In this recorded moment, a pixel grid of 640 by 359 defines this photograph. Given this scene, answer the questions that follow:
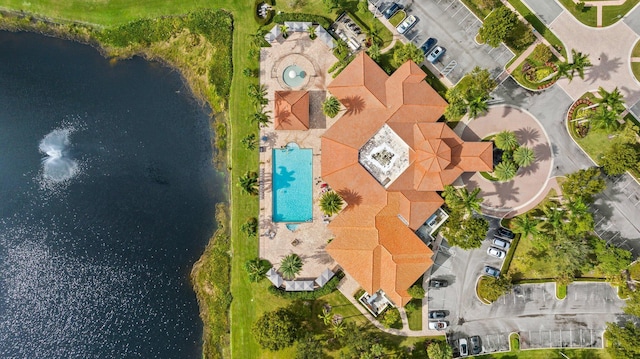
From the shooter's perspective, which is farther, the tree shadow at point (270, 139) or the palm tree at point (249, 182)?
the tree shadow at point (270, 139)

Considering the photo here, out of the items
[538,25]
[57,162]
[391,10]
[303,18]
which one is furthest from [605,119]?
[57,162]

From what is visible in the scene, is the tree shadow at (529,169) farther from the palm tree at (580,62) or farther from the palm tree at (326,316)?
the palm tree at (326,316)

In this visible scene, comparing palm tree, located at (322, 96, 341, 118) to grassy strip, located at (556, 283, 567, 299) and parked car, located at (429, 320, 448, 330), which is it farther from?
grassy strip, located at (556, 283, 567, 299)

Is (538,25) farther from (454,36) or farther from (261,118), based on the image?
(261,118)

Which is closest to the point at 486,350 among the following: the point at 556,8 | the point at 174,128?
the point at 556,8

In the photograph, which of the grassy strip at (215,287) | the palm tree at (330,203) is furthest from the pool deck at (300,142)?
the grassy strip at (215,287)

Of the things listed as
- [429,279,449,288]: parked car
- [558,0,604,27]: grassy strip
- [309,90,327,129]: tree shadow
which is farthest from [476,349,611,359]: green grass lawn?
[558,0,604,27]: grassy strip

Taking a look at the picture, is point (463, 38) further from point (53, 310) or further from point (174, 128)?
point (53, 310)
